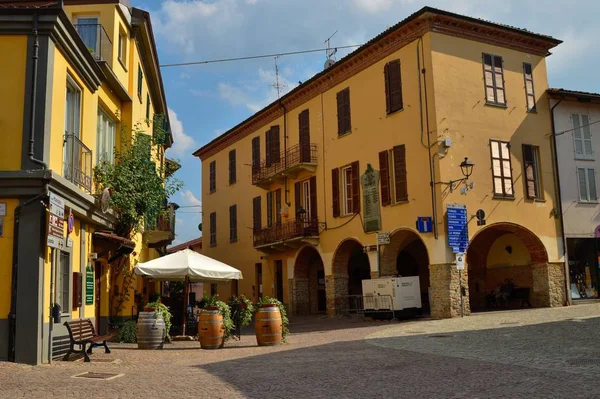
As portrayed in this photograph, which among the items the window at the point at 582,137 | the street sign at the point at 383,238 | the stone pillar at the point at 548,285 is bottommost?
the stone pillar at the point at 548,285

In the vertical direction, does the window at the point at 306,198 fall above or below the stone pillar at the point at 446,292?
above

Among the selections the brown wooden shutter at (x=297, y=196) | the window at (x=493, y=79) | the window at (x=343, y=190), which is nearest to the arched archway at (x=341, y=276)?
the window at (x=343, y=190)

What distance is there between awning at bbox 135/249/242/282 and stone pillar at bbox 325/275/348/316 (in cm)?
1037

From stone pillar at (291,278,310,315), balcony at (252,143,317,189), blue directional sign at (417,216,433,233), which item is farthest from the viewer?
stone pillar at (291,278,310,315)

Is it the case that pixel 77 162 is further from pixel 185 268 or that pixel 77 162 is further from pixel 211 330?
pixel 211 330

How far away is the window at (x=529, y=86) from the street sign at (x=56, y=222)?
59.7 feet

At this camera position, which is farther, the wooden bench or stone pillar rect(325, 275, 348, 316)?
stone pillar rect(325, 275, 348, 316)

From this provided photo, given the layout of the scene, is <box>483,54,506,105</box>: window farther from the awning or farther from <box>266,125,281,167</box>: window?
the awning

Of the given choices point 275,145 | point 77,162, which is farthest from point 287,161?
point 77,162

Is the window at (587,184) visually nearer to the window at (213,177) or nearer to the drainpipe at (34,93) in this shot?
the drainpipe at (34,93)

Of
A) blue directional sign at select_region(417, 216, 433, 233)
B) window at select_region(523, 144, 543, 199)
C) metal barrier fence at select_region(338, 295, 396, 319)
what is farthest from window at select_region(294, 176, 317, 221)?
window at select_region(523, 144, 543, 199)

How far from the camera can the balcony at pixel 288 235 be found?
89.7ft

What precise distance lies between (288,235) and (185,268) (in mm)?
13421

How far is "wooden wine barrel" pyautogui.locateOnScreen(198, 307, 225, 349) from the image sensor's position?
14.2m
